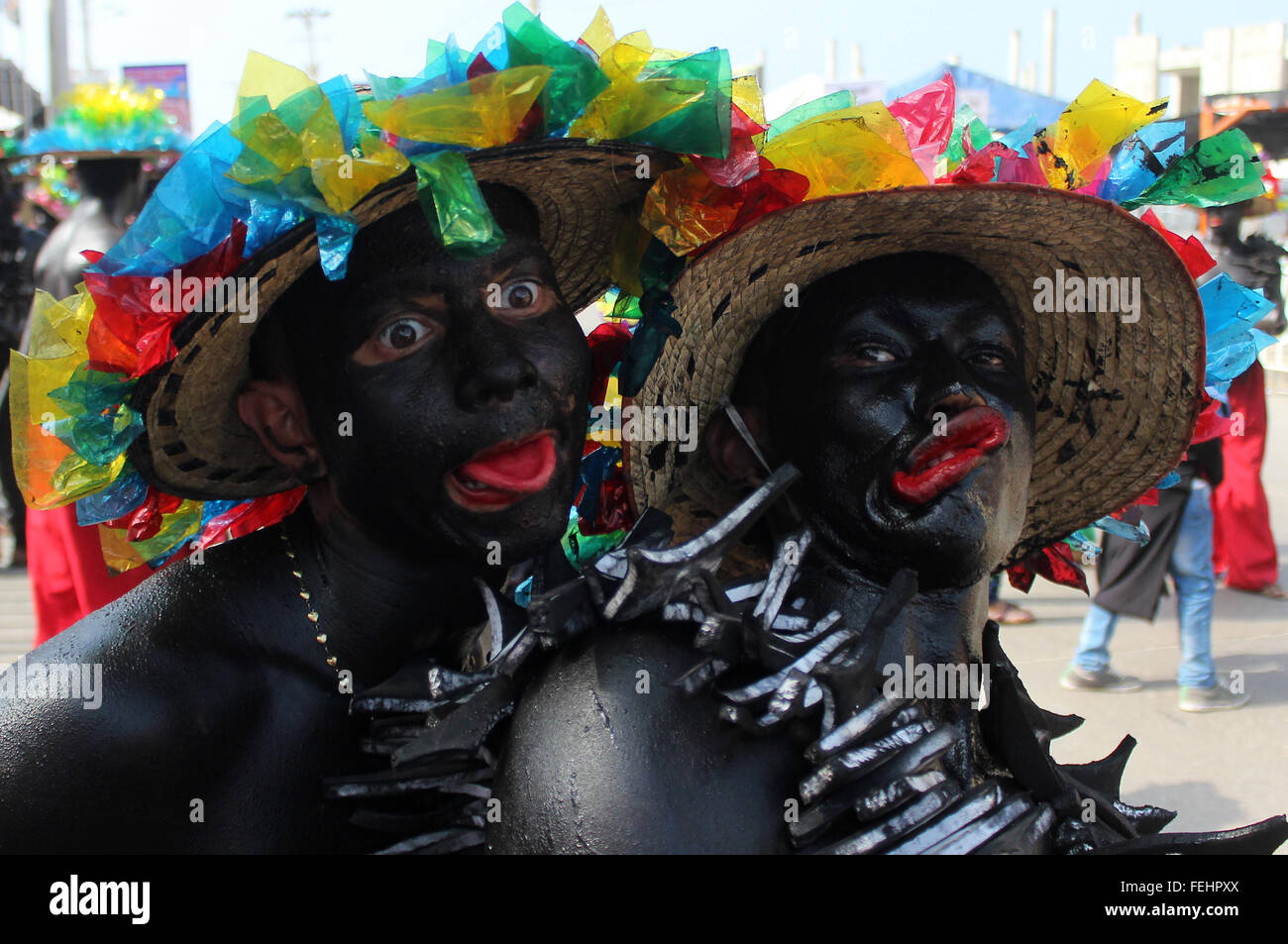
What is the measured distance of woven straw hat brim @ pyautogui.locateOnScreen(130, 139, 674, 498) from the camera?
5.29 ft

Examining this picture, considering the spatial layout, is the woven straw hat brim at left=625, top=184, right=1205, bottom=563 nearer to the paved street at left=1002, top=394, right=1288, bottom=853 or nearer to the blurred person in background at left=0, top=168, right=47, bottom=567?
the paved street at left=1002, top=394, right=1288, bottom=853

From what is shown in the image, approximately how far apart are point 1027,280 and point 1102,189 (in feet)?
0.59

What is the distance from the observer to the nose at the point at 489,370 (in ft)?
5.31

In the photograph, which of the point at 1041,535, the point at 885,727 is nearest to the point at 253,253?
the point at 885,727

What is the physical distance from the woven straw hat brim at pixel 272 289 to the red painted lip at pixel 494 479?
34 centimetres

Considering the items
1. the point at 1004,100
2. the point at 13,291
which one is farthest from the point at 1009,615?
the point at 1004,100

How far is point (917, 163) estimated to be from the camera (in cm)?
173

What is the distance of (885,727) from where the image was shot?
146 centimetres

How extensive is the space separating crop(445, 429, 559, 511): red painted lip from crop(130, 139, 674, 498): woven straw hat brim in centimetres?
34

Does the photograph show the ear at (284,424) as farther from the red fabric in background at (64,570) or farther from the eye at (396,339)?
the red fabric in background at (64,570)

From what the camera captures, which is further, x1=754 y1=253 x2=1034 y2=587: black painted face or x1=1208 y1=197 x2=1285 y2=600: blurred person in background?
x1=1208 y1=197 x2=1285 y2=600: blurred person in background

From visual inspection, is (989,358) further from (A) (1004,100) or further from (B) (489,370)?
(A) (1004,100)

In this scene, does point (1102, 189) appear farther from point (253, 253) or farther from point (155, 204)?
point (155, 204)

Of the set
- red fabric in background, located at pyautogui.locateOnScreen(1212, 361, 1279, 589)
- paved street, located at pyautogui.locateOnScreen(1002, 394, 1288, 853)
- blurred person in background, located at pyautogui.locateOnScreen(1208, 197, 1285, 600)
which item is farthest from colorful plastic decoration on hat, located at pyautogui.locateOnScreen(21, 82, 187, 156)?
red fabric in background, located at pyautogui.locateOnScreen(1212, 361, 1279, 589)
